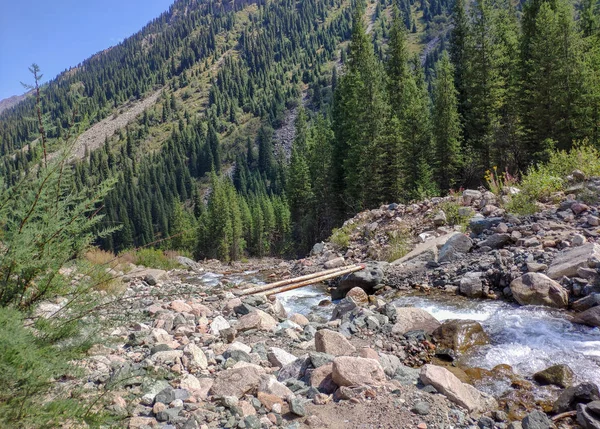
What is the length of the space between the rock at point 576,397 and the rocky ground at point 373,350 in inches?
0.5

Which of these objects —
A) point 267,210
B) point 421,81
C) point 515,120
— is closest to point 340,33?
point 267,210

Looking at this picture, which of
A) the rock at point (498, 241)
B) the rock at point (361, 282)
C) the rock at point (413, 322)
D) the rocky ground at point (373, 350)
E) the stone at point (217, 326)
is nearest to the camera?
the rocky ground at point (373, 350)

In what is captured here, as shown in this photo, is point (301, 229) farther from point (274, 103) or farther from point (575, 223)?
point (274, 103)

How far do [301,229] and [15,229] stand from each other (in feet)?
134

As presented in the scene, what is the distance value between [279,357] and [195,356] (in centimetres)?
115

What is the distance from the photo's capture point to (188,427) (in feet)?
11.6

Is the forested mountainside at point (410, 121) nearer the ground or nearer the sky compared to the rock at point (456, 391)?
nearer the sky

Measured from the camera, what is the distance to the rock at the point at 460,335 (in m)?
6.11

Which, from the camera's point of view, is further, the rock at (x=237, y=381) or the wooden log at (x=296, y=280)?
the wooden log at (x=296, y=280)

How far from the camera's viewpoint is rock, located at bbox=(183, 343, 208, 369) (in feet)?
16.3

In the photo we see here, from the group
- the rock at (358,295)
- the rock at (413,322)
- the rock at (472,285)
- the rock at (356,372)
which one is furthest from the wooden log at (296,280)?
the rock at (356,372)

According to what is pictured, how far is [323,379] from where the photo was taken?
14.9 feet

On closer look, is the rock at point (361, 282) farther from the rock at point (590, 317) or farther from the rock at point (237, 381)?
the rock at point (237, 381)

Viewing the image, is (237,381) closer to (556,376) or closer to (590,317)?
(556,376)
